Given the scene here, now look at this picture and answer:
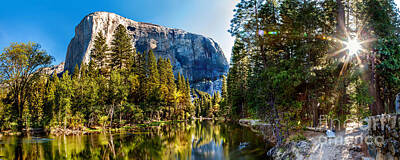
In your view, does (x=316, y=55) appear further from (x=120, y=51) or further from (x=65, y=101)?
(x=120, y=51)

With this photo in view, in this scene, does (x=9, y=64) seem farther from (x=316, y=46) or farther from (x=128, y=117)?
(x=316, y=46)

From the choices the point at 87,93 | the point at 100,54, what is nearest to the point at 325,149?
the point at 87,93

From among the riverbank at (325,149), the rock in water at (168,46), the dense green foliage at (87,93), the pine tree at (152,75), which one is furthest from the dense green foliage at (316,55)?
the rock in water at (168,46)

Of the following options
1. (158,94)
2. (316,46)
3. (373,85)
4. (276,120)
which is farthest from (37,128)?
(373,85)

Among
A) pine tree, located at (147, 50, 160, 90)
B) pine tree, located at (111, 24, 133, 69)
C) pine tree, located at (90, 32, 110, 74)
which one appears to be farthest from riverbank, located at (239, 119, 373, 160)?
pine tree, located at (90, 32, 110, 74)

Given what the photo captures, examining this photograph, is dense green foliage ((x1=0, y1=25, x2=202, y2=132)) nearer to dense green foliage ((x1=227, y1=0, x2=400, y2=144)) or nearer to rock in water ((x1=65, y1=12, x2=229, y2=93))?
dense green foliage ((x1=227, y1=0, x2=400, y2=144))

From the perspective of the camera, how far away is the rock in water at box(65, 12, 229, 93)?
95.0 meters

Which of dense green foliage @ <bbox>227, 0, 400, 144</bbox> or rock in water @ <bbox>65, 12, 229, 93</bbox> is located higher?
rock in water @ <bbox>65, 12, 229, 93</bbox>

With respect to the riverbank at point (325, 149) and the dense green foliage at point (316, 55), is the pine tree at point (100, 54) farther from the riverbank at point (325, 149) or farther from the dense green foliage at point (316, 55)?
the riverbank at point (325, 149)

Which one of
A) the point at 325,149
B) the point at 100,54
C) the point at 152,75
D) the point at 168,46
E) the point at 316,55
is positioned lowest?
the point at 325,149

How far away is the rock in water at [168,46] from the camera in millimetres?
95000

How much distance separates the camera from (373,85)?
10625 millimetres

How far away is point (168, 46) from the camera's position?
371 ft

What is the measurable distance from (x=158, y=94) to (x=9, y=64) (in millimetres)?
19271
